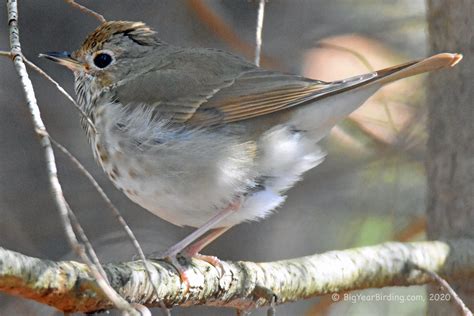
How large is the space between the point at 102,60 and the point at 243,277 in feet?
4.19

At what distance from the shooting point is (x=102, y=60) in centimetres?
379

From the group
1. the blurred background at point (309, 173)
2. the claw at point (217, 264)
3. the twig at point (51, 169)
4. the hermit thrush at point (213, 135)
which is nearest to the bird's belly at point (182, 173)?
the hermit thrush at point (213, 135)

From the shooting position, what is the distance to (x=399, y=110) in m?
5.02

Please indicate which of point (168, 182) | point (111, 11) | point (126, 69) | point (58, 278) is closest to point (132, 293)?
point (58, 278)

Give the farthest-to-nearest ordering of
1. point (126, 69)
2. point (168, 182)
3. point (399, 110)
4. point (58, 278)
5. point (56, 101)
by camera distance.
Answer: point (399, 110) < point (56, 101) < point (126, 69) < point (168, 182) < point (58, 278)

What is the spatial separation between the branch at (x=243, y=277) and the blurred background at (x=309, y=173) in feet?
2.48

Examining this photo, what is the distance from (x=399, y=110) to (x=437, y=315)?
1.49 m

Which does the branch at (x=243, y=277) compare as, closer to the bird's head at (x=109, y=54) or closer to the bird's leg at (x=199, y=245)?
the bird's leg at (x=199, y=245)

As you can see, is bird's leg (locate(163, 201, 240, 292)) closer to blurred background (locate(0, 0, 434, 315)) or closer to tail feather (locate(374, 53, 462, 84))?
tail feather (locate(374, 53, 462, 84))

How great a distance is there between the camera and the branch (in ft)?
7.26

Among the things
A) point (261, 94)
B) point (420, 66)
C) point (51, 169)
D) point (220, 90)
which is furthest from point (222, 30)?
point (51, 169)

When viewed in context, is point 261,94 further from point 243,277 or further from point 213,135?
point 243,277

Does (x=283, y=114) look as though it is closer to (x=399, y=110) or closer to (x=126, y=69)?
(x=126, y=69)

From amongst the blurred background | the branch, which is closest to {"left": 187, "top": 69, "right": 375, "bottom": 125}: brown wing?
the branch
